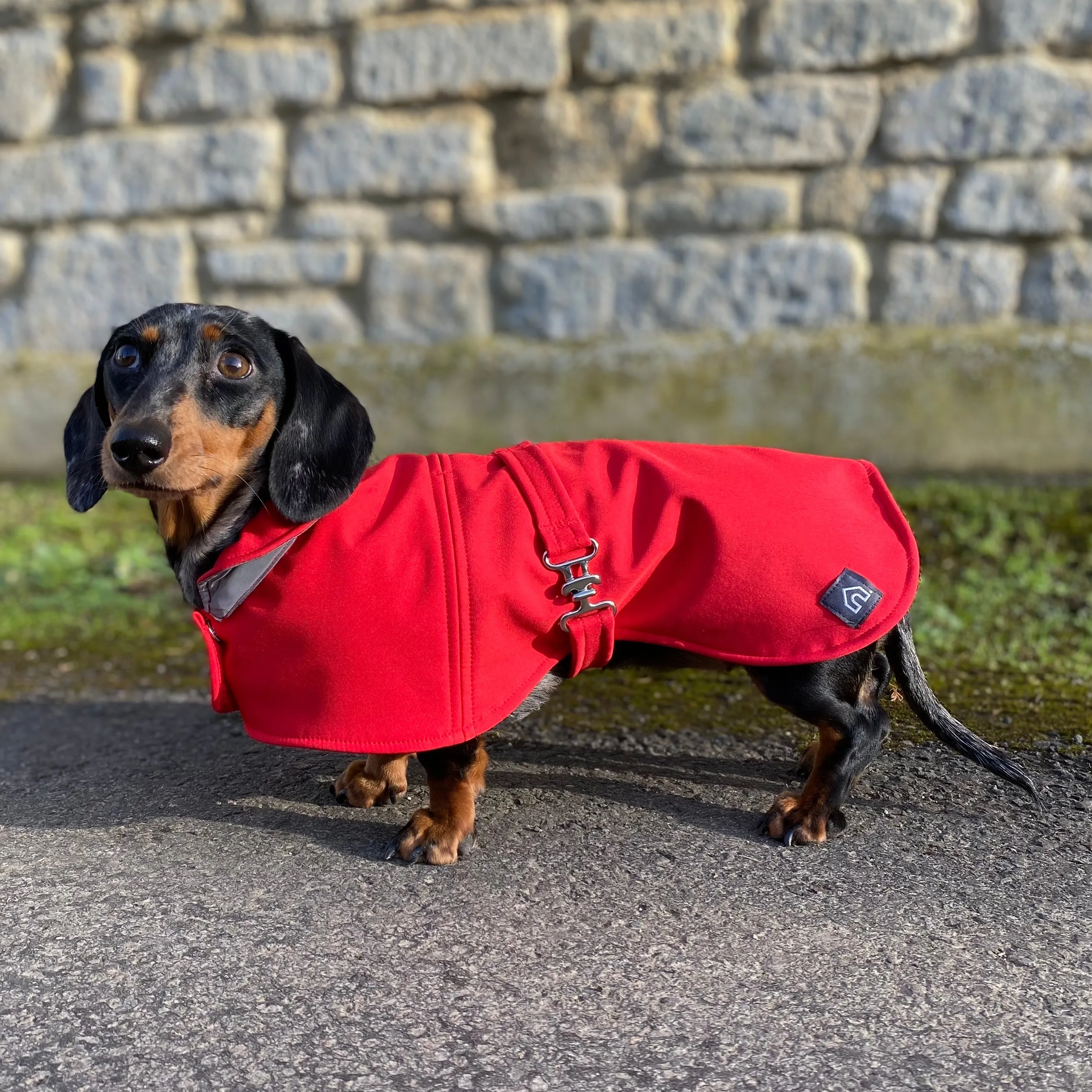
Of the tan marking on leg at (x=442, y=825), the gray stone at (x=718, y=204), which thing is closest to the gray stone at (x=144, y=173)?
the gray stone at (x=718, y=204)

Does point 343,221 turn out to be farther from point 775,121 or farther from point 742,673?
point 742,673

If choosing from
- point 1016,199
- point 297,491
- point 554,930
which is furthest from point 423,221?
point 554,930

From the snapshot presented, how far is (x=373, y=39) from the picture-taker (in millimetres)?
5492

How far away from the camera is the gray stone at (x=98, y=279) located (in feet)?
19.4

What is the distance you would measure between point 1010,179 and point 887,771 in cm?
331

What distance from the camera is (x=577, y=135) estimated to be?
5.52 metres

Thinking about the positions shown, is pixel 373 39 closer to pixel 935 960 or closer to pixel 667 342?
pixel 667 342

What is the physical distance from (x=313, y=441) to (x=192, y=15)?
386cm

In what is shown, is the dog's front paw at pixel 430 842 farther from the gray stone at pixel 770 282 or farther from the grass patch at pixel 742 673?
the gray stone at pixel 770 282

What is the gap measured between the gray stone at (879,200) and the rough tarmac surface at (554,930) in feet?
9.99

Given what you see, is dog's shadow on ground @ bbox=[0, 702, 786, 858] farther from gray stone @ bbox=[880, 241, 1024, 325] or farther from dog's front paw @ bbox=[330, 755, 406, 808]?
gray stone @ bbox=[880, 241, 1024, 325]

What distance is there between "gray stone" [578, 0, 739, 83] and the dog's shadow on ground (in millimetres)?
3482

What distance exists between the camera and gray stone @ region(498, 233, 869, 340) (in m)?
5.44

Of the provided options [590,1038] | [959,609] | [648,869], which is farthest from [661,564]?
A: [959,609]
